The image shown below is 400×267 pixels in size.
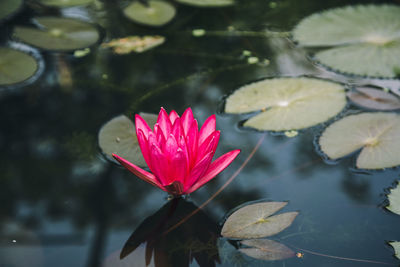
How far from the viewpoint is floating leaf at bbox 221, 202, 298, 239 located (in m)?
1.41

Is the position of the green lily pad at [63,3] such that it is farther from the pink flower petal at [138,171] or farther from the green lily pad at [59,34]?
the pink flower petal at [138,171]

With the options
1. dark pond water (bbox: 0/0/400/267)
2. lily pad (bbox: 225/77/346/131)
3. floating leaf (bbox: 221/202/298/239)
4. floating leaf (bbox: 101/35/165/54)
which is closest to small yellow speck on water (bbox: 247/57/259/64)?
dark pond water (bbox: 0/0/400/267)

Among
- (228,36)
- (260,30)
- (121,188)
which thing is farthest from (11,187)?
(260,30)

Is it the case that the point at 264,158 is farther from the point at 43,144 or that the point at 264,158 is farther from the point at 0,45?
the point at 0,45

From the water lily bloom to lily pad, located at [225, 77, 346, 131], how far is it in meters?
0.48

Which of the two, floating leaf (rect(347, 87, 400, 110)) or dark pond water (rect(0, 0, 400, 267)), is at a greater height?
floating leaf (rect(347, 87, 400, 110))

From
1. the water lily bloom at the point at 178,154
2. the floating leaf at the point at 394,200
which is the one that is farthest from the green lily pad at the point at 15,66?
the floating leaf at the point at 394,200

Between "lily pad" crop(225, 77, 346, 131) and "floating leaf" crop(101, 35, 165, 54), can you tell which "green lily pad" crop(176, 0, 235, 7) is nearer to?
"floating leaf" crop(101, 35, 165, 54)

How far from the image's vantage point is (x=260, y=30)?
2629 millimetres

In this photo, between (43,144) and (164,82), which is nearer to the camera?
(43,144)

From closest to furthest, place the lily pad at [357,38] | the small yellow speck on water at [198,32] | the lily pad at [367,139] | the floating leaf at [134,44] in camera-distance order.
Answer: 1. the lily pad at [367,139]
2. the lily pad at [357,38]
3. the floating leaf at [134,44]
4. the small yellow speck on water at [198,32]

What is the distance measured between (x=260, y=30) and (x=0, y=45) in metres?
1.63

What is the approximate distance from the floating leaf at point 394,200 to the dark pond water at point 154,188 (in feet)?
0.09

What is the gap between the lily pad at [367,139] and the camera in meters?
1.67
